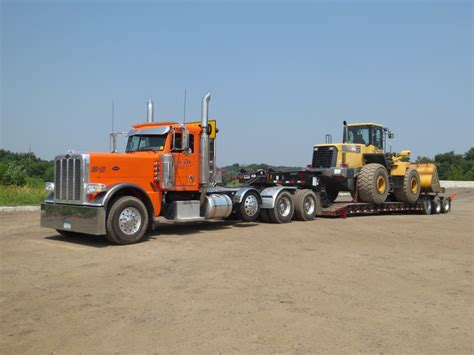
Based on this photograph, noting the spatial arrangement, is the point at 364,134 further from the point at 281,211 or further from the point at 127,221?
the point at 127,221

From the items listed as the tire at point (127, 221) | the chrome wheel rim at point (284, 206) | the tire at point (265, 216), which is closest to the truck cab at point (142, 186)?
the tire at point (127, 221)

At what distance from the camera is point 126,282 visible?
687 centimetres

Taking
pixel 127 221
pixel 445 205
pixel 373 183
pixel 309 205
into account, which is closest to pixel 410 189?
pixel 373 183

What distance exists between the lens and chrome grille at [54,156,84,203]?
→ 10070mm

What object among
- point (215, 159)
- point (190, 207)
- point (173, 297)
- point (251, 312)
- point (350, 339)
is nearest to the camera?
point (350, 339)

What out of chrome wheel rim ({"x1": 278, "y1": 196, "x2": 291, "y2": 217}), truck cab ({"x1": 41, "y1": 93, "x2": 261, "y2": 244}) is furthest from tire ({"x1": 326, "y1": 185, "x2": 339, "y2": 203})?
truck cab ({"x1": 41, "y1": 93, "x2": 261, "y2": 244})

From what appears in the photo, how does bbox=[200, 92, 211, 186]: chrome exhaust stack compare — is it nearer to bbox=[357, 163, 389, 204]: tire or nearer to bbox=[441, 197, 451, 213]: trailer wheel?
bbox=[357, 163, 389, 204]: tire

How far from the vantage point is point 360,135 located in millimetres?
19062

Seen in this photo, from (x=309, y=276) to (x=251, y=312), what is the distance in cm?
213

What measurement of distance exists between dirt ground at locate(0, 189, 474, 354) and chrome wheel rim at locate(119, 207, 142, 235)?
1.58 ft

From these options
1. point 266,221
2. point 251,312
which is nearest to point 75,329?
point 251,312

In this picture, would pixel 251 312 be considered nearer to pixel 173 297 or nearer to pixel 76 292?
pixel 173 297

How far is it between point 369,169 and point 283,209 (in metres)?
4.36

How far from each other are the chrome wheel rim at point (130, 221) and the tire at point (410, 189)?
1271 centimetres
